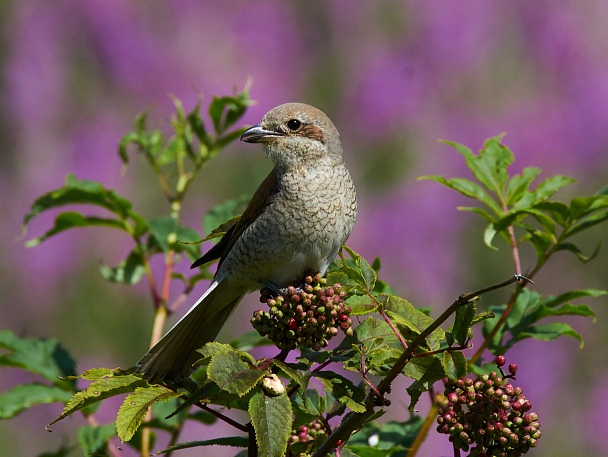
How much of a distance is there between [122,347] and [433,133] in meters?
3.16

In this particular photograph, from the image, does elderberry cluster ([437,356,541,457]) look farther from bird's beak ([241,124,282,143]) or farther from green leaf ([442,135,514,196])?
bird's beak ([241,124,282,143])

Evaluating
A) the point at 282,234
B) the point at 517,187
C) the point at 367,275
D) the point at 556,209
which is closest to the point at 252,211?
the point at 282,234

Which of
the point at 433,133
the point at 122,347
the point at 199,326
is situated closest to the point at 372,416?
the point at 199,326

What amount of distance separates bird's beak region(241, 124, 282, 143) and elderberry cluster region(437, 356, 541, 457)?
147cm

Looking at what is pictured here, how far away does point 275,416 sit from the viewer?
4.93ft

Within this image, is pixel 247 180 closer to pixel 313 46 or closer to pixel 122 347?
pixel 122 347

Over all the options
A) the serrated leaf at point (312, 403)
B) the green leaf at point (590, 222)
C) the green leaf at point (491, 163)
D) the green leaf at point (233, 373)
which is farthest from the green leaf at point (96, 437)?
the green leaf at point (590, 222)

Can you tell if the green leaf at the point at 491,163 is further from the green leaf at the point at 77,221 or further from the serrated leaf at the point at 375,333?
the green leaf at the point at 77,221

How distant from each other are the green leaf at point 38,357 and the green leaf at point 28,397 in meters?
0.04

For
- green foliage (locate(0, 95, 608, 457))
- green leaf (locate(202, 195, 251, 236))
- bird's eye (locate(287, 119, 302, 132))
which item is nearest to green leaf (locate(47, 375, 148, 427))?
green foliage (locate(0, 95, 608, 457))

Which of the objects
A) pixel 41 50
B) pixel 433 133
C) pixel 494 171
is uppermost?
pixel 433 133

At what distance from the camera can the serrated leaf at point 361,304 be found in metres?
1.72

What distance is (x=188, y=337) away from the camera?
2402mm

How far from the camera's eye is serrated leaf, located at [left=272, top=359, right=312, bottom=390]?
155 centimetres
